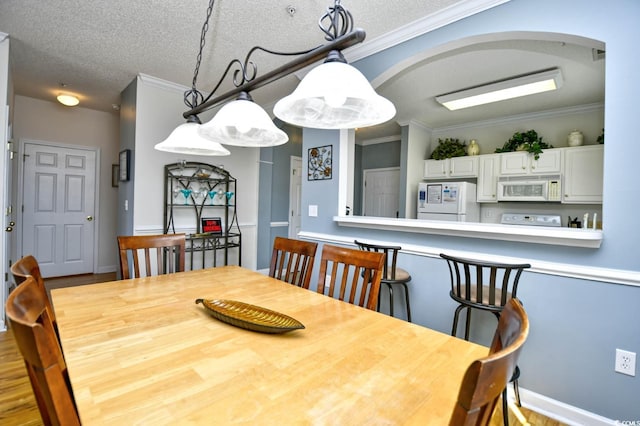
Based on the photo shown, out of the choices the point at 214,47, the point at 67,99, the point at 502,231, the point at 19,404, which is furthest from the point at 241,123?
the point at 67,99

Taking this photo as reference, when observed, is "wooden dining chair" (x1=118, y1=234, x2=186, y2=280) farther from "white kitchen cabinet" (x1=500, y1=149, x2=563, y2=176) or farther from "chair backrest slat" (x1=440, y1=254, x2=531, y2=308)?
"white kitchen cabinet" (x1=500, y1=149, x2=563, y2=176)

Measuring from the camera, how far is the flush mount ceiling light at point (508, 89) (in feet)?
9.84

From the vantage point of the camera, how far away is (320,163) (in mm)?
3092

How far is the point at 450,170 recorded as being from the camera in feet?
15.9

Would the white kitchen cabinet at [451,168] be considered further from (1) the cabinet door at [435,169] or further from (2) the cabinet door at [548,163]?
(2) the cabinet door at [548,163]

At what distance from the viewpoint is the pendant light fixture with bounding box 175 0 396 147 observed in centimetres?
100

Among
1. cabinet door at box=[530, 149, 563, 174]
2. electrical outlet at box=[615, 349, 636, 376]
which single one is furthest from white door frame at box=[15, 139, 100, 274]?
cabinet door at box=[530, 149, 563, 174]

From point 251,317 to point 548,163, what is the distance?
177 inches

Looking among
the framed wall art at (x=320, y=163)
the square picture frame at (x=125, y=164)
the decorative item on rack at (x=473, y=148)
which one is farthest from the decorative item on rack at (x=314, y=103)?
the decorative item on rack at (x=473, y=148)

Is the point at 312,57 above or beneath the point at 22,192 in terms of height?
above

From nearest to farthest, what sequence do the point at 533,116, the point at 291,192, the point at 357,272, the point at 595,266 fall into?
the point at 357,272 < the point at 595,266 < the point at 533,116 < the point at 291,192

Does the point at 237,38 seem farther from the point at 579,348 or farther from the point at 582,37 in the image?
the point at 579,348

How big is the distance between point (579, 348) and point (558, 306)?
0.24 meters

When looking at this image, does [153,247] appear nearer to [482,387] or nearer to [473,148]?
[482,387]
